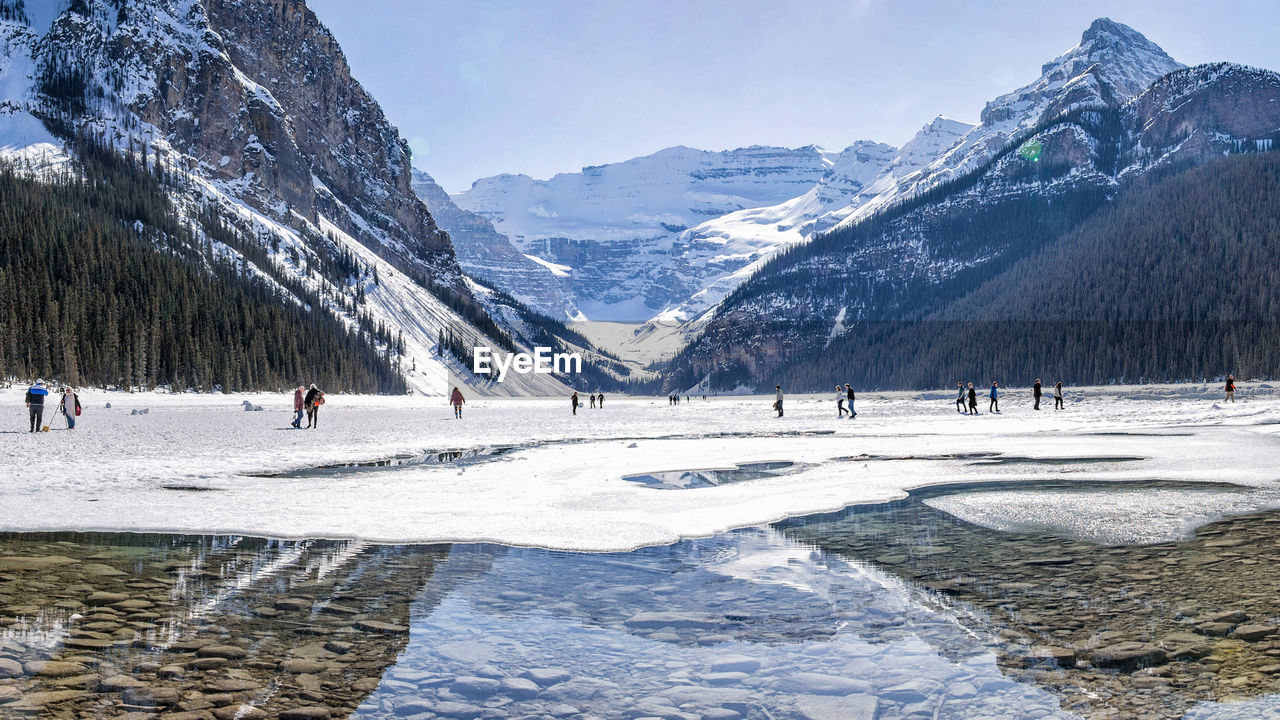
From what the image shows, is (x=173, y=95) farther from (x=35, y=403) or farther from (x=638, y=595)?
(x=638, y=595)

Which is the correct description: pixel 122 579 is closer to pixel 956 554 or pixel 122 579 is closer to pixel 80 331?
pixel 956 554

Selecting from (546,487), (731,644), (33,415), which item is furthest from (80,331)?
(731,644)

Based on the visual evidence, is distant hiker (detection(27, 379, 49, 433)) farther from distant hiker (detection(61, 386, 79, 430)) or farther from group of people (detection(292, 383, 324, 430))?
group of people (detection(292, 383, 324, 430))

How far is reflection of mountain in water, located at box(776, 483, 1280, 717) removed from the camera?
5863 mm

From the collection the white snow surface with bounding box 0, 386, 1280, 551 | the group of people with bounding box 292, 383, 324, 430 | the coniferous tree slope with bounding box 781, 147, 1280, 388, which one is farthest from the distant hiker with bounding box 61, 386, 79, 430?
the coniferous tree slope with bounding box 781, 147, 1280, 388

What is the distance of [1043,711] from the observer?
5.43 m

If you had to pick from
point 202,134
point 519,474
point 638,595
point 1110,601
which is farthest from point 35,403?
point 202,134

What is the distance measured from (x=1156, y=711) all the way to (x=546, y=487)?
13.5 meters

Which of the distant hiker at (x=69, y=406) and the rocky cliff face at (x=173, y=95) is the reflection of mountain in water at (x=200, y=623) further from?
the rocky cliff face at (x=173, y=95)

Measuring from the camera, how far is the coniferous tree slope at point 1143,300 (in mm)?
120000

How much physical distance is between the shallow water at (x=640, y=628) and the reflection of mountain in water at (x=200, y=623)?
0.03 metres

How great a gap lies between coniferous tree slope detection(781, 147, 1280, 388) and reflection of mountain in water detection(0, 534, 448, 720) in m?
126

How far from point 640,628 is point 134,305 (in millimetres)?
97239

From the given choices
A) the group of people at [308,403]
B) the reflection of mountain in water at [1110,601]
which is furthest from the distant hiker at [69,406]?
the reflection of mountain in water at [1110,601]
